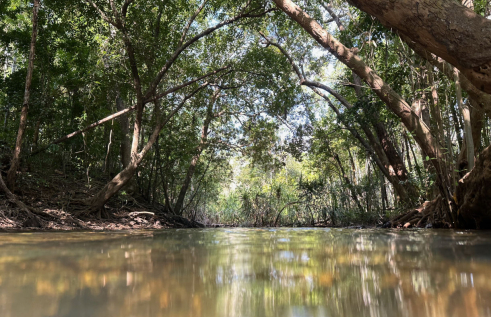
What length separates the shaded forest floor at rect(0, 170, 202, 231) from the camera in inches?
177

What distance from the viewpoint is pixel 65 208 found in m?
5.46

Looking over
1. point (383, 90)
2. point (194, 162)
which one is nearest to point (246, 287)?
point (383, 90)

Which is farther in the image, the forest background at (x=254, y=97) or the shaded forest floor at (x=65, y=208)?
the shaded forest floor at (x=65, y=208)

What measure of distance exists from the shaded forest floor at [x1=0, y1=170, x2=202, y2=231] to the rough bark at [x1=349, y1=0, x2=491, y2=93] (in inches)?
208

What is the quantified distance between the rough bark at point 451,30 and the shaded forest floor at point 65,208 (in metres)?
5.29

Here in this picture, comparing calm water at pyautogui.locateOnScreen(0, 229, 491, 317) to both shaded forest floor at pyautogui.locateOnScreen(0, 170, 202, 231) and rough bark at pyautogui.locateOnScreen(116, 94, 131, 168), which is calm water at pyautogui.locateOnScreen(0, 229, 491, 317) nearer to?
shaded forest floor at pyautogui.locateOnScreen(0, 170, 202, 231)

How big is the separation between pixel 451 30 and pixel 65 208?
6.26 m

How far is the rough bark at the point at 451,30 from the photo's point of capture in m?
2.25

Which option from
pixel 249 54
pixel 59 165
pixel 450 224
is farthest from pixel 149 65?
pixel 450 224

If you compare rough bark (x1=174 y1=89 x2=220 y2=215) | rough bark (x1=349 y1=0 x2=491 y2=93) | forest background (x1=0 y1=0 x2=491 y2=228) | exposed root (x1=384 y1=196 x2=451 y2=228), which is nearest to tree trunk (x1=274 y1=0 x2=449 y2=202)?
forest background (x1=0 y1=0 x2=491 y2=228)

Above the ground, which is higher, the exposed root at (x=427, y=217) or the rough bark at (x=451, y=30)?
the rough bark at (x=451, y=30)

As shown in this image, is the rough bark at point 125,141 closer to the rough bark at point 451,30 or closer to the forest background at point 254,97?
the forest background at point 254,97

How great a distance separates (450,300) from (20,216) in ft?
18.2

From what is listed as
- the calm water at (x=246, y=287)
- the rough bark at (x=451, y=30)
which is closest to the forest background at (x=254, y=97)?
the rough bark at (x=451, y=30)
